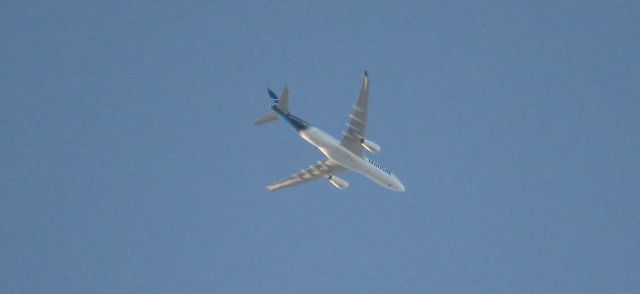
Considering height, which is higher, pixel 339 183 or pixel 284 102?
pixel 284 102

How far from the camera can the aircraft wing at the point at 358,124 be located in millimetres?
96938

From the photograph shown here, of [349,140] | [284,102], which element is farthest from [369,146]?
[284,102]

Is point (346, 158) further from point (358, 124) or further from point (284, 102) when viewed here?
point (284, 102)

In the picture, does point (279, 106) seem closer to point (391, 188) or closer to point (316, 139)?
point (316, 139)

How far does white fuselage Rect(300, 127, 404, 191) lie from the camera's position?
102688 millimetres

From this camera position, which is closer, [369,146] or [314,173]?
[369,146]

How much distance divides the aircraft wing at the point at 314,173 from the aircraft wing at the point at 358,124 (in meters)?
8.01

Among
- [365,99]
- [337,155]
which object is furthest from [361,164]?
[365,99]

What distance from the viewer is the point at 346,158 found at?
103938 millimetres

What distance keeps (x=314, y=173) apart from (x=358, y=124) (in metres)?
13.9

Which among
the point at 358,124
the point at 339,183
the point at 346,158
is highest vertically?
the point at 358,124

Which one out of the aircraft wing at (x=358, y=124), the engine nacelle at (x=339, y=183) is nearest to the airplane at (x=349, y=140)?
the aircraft wing at (x=358, y=124)

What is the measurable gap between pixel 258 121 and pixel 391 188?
53.2 feet

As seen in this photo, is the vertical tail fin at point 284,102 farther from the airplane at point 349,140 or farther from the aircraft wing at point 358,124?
the aircraft wing at point 358,124
